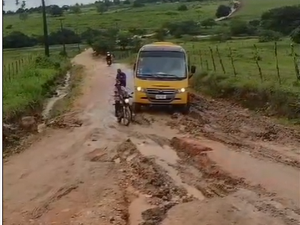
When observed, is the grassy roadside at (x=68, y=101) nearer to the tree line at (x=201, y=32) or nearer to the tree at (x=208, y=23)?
the tree line at (x=201, y=32)

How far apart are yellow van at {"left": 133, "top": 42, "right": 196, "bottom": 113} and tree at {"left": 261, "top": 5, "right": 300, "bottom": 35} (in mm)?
33215

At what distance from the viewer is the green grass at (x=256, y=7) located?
72.5 meters

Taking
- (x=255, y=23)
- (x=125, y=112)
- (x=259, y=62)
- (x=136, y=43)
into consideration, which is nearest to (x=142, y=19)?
(x=255, y=23)

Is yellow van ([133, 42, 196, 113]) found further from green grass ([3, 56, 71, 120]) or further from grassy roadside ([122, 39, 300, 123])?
green grass ([3, 56, 71, 120])

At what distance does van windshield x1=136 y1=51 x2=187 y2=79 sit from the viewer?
749 inches

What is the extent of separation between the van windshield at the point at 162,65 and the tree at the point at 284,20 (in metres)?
33.2

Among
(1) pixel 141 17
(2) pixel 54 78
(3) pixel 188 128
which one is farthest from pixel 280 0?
(3) pixel 188 128

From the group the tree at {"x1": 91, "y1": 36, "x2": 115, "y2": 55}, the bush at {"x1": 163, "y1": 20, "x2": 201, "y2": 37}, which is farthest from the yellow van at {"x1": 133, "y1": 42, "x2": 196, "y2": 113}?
the bush at {"x1": 163, "y1": 20, "x2": 201, "y2": 37}

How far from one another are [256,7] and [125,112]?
68.5 metres

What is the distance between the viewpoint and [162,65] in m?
19.3

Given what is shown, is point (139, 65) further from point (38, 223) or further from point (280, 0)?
point (280, 0)

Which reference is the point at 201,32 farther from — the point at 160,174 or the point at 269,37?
the point at 160,174

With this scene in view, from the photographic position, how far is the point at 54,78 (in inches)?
1358

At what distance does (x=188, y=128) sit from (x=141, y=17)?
7107cm
